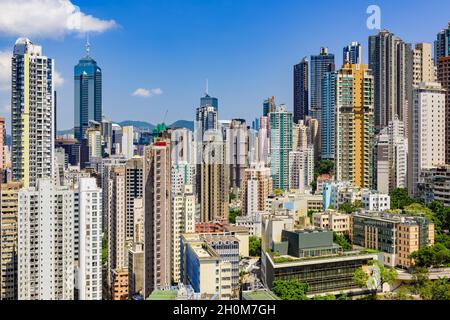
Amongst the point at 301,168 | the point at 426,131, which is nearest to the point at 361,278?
the point at 301,168

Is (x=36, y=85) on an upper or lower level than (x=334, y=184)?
upper

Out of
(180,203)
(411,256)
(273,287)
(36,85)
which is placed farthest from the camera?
(36,85)

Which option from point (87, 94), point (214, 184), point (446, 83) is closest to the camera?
point (87, 94)

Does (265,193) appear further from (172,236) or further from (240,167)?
(172,236)

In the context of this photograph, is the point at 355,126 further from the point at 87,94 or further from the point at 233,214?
the point at 87,94
